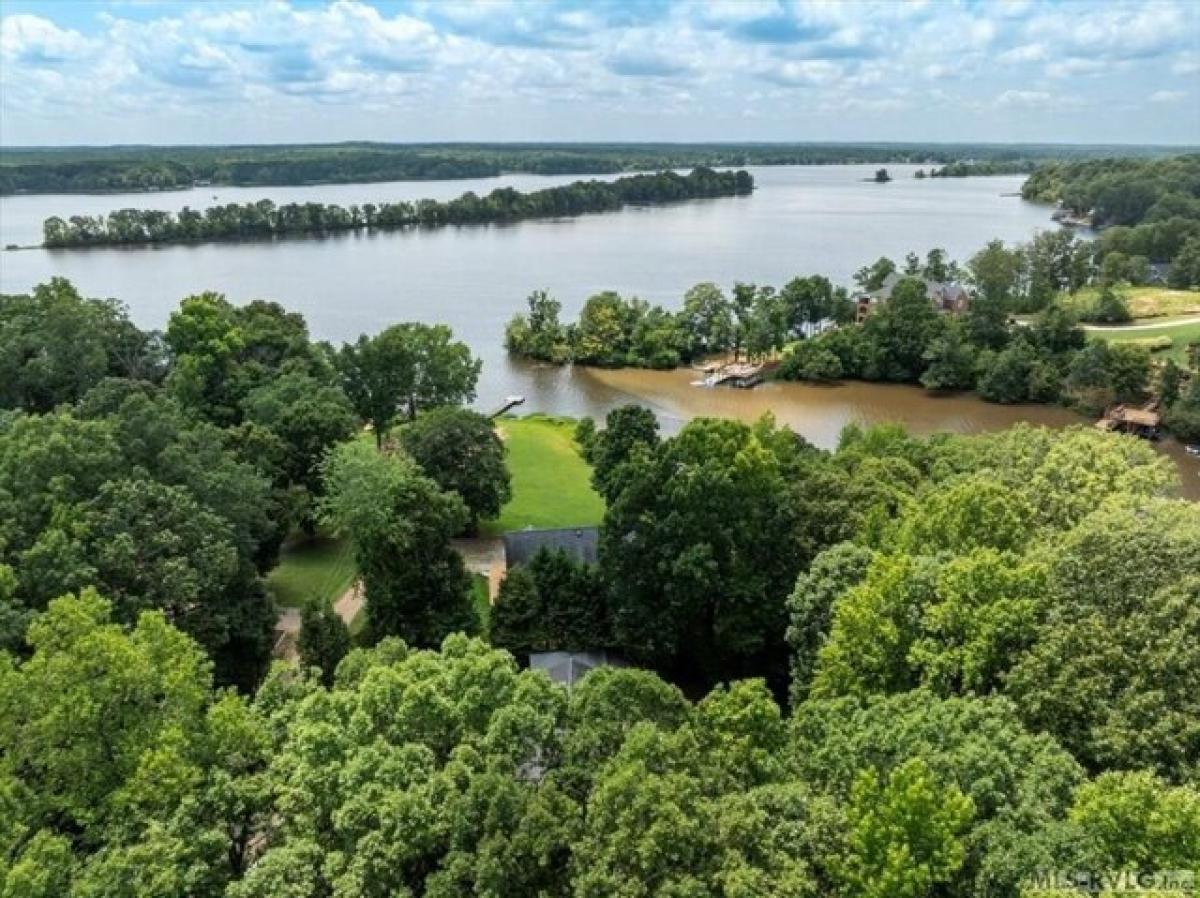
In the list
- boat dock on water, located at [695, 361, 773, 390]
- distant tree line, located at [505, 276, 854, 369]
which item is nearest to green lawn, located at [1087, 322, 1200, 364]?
distant tree line, located at [505, 276, 854, 369]

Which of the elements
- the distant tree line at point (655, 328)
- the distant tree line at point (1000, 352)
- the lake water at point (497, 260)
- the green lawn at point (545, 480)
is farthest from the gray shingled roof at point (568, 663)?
the distant tree line at point (655, 328)

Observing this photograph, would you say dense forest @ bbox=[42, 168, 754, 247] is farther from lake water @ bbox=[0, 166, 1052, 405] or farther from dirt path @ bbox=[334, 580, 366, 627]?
dirt path @ bbox=[334, 580, 366, 627]

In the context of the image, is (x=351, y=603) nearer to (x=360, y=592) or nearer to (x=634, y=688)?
(x=360, y=592)

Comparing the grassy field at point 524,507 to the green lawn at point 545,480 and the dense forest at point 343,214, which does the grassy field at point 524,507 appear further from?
the dense forest at point 343,214

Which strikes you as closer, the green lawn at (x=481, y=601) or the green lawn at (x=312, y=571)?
the green lawn at (x=481, y=601)

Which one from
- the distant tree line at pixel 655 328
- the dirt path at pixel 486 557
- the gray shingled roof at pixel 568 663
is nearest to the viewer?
the gray shingled roof at pixel 568 663

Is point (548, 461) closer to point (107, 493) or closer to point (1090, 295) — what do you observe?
point (107, 493)
